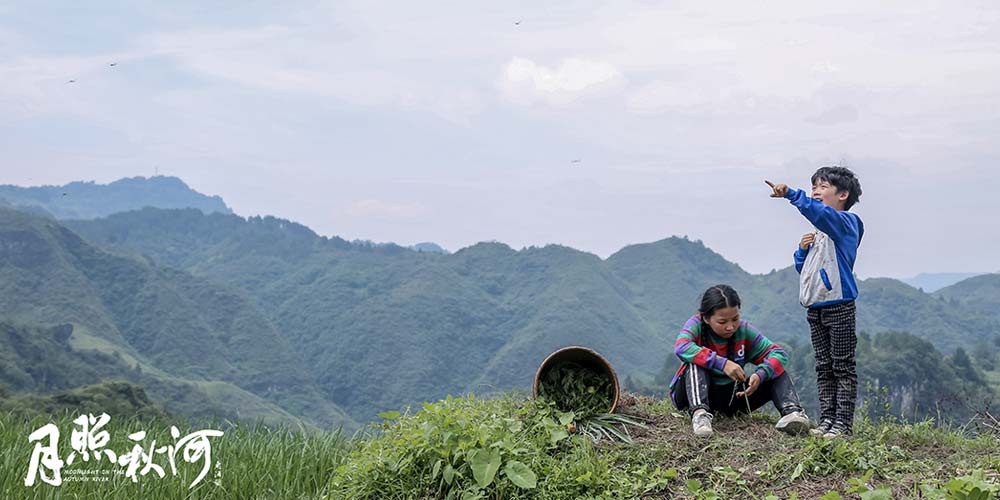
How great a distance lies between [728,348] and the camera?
6277mm

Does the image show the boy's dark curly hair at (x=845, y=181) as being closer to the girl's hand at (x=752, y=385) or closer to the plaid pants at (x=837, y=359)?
the plaid pants at (x=837, y=359)

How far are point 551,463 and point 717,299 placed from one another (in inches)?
71.5

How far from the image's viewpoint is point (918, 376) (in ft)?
192

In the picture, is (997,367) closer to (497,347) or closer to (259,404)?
(259,404)

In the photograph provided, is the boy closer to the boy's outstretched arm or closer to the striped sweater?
the boy's outstretched arm

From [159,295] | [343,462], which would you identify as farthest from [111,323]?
[343,462]

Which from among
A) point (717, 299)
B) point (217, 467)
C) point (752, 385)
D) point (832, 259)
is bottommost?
point (217, 467)

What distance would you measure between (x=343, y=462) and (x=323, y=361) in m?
134

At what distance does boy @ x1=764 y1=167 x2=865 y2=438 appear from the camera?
5.86 metres

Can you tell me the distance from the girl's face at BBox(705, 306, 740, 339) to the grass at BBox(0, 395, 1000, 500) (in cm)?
62

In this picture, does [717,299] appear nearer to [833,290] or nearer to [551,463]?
[833,290]

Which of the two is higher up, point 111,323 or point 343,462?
point 343,462

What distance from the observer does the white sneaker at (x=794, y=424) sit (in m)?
5.76

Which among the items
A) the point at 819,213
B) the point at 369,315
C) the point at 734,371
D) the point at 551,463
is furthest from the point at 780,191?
the point at 369,315
